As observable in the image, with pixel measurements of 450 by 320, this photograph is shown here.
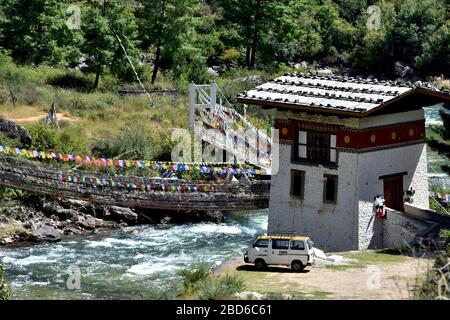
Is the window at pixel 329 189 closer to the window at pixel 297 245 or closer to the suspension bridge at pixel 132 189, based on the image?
the window at pixel 297 245

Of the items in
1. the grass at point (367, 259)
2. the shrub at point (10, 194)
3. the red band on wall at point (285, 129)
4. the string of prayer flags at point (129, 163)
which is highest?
the red band on wall at point (285, 129)

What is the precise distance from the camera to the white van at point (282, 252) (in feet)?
104

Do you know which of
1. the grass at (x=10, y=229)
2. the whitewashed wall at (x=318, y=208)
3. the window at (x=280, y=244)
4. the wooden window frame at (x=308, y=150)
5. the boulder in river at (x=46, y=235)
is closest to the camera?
the window at (x=280, y=244)

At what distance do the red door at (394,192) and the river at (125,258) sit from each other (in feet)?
20.2

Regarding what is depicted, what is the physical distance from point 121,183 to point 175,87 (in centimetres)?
2707

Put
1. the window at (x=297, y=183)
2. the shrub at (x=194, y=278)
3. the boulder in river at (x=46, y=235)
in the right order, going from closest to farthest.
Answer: the shrub at (x=194, y=278)
the window at (x=297, y=183)
the boulder in river at (x=46, y=235)

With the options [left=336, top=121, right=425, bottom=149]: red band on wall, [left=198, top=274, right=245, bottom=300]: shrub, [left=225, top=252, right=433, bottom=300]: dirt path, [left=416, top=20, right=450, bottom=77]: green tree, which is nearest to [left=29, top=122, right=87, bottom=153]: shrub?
[left=336, top=121, right=425, bottom=149]: red band on wall

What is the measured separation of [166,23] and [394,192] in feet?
118

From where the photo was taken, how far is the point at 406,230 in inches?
1427

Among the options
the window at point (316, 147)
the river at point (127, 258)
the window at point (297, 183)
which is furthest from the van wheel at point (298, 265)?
the window at point (297, 183)

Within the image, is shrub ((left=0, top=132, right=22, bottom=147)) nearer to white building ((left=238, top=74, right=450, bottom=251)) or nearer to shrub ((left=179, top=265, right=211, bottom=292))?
white building ((left=238, top=74, right=450, bottom=251))

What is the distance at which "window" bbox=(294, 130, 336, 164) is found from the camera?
37.0 metres

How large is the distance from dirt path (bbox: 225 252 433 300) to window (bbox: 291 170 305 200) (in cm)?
533
